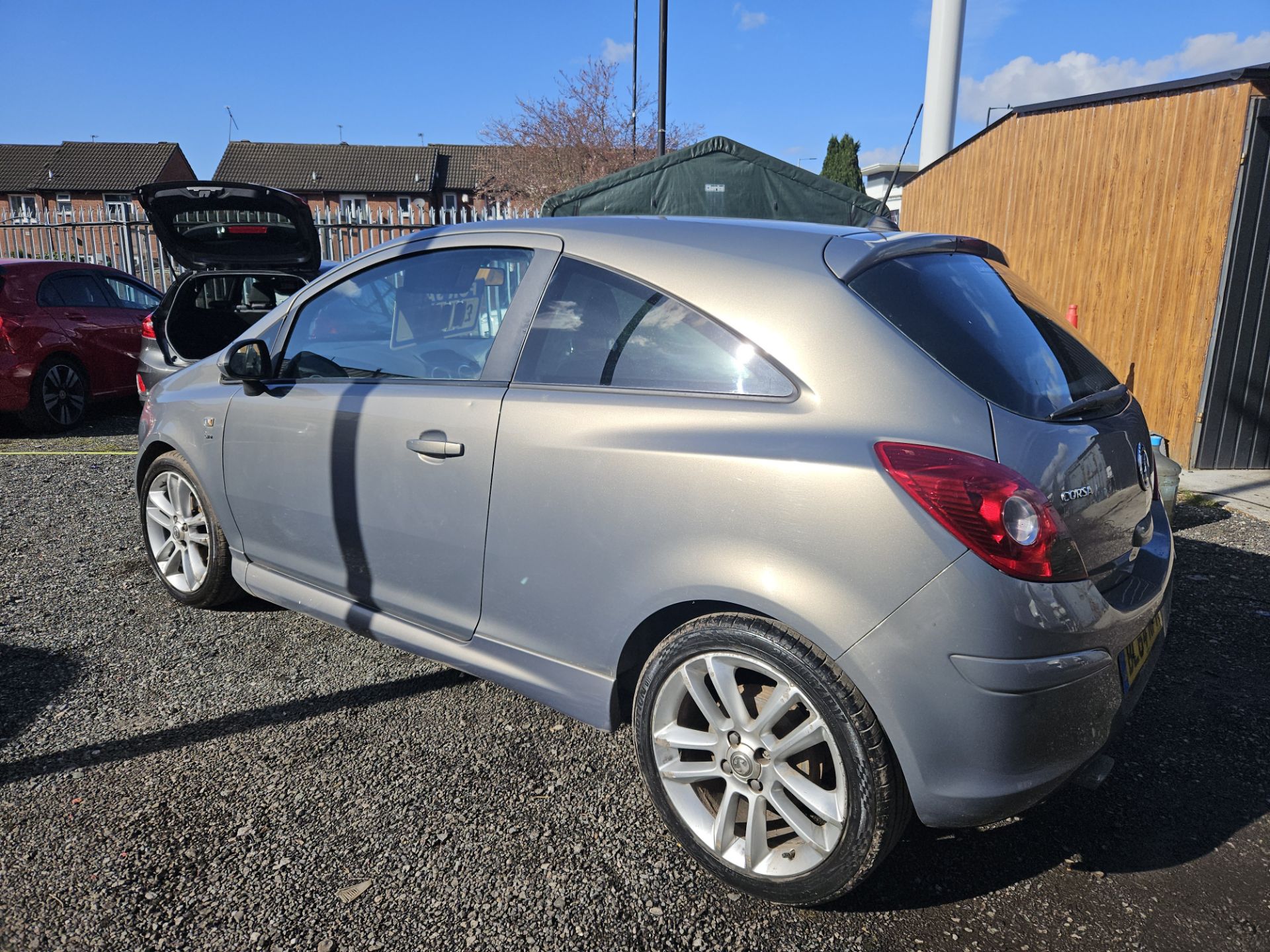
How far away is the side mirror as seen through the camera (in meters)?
3.31

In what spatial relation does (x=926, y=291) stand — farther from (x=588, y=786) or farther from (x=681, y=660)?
(x=588, y=786)

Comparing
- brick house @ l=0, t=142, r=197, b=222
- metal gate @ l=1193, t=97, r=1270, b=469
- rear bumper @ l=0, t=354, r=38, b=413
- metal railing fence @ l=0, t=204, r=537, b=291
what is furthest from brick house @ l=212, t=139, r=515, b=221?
metal gate @ l=1193, t=97, r=1270, b=469

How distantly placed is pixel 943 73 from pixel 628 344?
28.5 m

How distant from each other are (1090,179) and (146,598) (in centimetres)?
862

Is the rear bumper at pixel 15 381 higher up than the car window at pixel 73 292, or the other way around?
the car window at pixel 73 292

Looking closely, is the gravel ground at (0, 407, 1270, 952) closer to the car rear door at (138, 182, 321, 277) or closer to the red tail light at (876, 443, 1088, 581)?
the red tail light at (876, 443, 1088, 581)

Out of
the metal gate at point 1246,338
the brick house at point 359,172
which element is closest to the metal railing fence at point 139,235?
the metal gate at point 1246,338

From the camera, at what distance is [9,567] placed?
4617 millimetres

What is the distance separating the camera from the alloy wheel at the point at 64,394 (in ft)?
27.0

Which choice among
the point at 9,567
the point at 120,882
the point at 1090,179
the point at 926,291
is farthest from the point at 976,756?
the point at 1090,179

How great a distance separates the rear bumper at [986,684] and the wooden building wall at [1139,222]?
5.73 meters

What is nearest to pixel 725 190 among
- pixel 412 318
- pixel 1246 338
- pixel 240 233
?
pixel 1246 338

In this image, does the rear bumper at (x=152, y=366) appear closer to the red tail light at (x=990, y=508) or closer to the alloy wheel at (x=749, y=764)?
the alloy wheel at (x=749, y=764)

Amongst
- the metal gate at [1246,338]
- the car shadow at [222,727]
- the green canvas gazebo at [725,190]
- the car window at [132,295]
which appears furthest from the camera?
the green canvas gazebo at [725,190]
